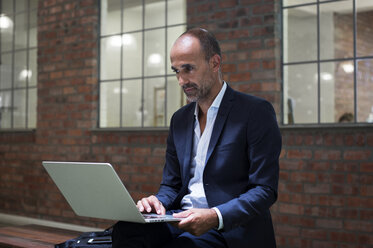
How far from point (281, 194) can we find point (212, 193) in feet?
5.46

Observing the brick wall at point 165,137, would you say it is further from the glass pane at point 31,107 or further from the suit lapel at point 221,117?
the suit lapel at point 221,117

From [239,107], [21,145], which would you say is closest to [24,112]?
[21,145]

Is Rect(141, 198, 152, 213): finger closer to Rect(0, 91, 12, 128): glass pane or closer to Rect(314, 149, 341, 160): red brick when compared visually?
Rect(314, 149, 341, 160): red brick

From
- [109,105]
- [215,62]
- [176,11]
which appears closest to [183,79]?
[215,62]

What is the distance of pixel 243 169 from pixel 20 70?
175 inches

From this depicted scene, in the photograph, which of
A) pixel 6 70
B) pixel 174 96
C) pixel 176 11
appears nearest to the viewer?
pixel 176 11

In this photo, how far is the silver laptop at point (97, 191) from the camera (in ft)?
5.50

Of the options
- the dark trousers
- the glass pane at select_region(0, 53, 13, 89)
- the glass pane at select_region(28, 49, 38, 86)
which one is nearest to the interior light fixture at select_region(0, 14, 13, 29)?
the glass pane at select_region(0, 53, 13, 89)

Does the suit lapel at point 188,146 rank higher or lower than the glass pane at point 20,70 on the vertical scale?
lower

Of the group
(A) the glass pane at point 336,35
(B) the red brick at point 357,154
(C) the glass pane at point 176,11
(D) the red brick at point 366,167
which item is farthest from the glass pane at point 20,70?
(D) the red brick at point 366,167

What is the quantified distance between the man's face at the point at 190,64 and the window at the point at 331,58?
5.61 ft

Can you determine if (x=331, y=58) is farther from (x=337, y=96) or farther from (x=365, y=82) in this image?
(x=365, y=82)

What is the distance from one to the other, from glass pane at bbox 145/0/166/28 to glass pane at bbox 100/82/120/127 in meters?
0.73

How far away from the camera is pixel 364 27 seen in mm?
4242
